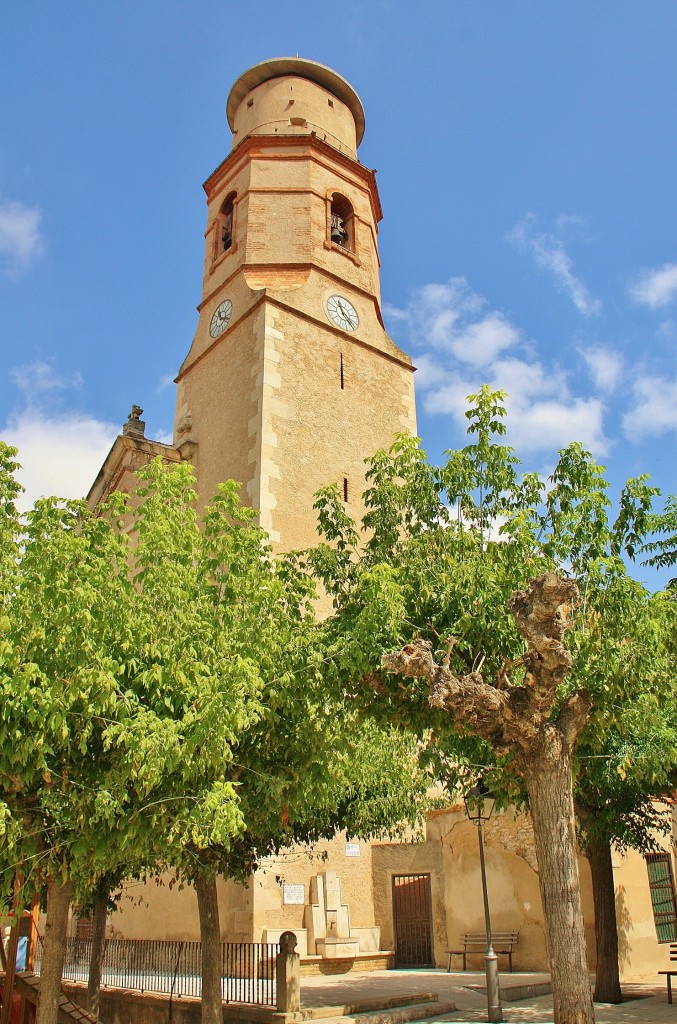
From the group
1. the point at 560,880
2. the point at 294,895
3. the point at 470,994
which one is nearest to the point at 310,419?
the point at 294,895

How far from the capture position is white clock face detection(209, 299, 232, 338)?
1986 centimetres

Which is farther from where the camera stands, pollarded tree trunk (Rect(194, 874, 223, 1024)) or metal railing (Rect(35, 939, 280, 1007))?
metal railing (Rect(35, 939, 280, 1007))

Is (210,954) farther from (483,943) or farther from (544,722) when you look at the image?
(483,943)

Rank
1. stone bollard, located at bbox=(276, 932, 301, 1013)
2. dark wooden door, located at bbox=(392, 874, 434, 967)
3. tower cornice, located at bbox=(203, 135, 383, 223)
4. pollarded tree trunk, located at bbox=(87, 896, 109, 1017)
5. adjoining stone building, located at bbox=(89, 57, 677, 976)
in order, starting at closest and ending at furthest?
stone bollard, located at bbox=(276, 932, 301, 1013)
pollarded tree trunk, located at bbox=(87, 896, 109, 1017)
adjoining stone building, located at bbox=(89, 57, 677, 976)
dark wooden door, located at bbox=(392, 874, 434, 967)
tower cornice, located at bbox=(203, 135, 383, 223)

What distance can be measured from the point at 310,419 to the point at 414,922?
412 inches

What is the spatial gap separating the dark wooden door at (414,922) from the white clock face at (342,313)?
12246 millimetres

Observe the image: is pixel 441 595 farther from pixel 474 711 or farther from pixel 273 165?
pixel 273 165

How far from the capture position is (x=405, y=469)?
10320 millimetres

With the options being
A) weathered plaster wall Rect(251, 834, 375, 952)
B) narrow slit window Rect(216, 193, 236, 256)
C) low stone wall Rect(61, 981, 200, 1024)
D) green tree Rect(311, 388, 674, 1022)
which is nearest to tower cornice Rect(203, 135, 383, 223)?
narrow slit window Rect(216, 193, 236, 256)

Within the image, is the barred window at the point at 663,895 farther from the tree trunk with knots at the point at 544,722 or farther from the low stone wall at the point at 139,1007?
the tree trunk with knots at the point at 544,722

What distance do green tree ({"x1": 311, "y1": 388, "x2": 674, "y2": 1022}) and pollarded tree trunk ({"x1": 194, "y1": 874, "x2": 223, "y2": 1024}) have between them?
3179 mm

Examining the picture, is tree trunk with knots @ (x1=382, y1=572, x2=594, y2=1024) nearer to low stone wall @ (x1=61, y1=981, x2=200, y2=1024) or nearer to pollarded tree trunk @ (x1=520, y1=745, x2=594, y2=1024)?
pollarded tree trunk @ (x1=520, y1=745, x2=594, y2=1024)

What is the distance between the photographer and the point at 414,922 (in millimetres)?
16375

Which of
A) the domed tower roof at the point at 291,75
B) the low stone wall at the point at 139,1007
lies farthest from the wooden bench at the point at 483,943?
the domed tower roof at the point at 291,75
